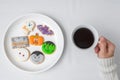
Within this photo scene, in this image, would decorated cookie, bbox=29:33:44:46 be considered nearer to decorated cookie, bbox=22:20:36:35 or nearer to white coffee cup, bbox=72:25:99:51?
decorated cookie, bbox=22:20:36:35

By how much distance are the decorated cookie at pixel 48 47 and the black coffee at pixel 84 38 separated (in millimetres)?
124

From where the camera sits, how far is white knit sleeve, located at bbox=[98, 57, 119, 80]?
96cm

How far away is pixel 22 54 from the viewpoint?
40.7 inches

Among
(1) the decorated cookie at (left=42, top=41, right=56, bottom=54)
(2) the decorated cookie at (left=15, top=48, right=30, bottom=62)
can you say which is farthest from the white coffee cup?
(2) the decorated cookie at (left=15, top=48, right=30, bottom=62)

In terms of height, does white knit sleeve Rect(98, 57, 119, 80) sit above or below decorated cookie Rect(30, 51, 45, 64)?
below

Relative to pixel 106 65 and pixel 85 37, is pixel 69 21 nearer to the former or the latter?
pixel 85 37

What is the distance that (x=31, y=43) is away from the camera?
1047mm

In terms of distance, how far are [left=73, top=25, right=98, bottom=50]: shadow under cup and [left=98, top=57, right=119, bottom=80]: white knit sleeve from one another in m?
0.08

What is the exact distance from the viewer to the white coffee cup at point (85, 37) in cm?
97

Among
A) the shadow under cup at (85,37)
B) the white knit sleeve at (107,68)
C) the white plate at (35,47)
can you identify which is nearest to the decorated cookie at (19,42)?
the white plate at (35,47)

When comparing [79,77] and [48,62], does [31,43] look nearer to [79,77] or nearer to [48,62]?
[48,62]

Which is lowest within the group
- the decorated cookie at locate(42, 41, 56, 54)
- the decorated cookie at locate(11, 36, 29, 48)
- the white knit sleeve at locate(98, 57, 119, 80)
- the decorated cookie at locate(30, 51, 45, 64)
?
the white knit sleeve at locate(98, 57, 119, 80)

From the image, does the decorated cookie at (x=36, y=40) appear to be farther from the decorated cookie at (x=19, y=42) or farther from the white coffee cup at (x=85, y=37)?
the white coffee cup at (x=85, y=37)

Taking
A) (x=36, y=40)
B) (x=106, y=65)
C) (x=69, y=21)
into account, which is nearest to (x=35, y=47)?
(x=36, y=40)
